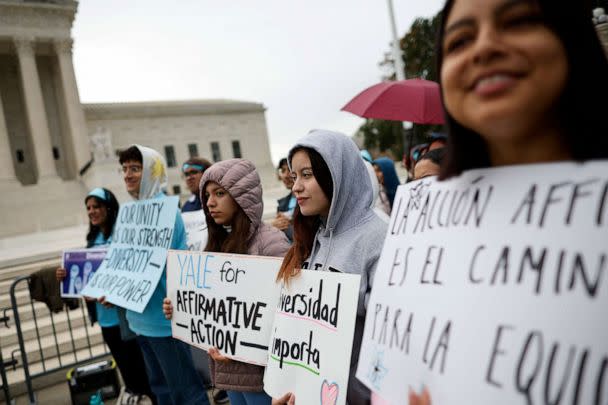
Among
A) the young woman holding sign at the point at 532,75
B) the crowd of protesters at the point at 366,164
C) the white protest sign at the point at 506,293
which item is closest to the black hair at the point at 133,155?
the crowd of protesters at the point at 366,164

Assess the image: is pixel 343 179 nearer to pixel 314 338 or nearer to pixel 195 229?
pixel 314 338

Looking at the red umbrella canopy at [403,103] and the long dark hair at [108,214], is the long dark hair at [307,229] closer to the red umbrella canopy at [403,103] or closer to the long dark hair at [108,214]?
the red umbrella canopy at [403,103]

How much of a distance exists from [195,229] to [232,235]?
70.3 inches

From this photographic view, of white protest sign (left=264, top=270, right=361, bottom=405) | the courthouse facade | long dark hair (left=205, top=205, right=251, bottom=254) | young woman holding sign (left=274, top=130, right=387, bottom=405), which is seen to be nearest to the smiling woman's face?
white protest sign (left=264, top=270, right=361, bottom=405)

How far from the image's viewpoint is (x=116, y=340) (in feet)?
12.9

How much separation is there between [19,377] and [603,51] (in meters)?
6.30

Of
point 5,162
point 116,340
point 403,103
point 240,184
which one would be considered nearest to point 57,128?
point 5,162

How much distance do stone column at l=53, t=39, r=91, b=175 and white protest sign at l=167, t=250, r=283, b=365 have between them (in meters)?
32.1

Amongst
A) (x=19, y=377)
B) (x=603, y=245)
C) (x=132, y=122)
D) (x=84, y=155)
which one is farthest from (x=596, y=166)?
(x=132, y=122)

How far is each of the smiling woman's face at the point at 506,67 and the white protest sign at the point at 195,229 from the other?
11.0 ft

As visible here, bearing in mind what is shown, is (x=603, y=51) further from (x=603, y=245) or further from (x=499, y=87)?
(x=603, y=245)

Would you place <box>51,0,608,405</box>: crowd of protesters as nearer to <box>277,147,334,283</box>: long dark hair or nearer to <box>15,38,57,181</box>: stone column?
<box>277,147,334,283</box>: long dark hair

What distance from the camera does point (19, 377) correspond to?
4.99 m

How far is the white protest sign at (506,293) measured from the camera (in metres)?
0.79
